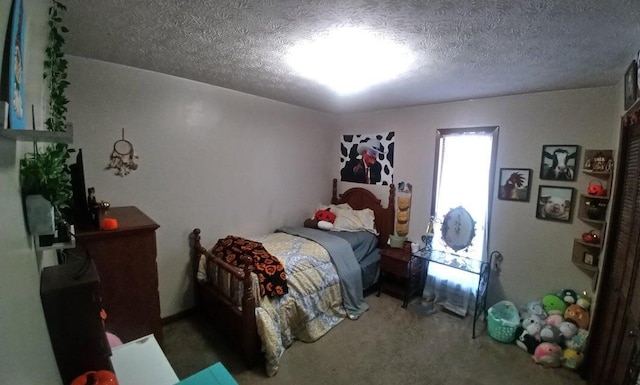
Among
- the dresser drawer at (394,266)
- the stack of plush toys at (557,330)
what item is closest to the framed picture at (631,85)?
the stack of plush toys at (557,330)

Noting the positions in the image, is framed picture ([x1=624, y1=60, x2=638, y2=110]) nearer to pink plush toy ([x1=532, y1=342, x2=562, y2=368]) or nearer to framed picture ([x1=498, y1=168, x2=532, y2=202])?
framed picture ([x1=498, y1=168, x2=532, y2=202])

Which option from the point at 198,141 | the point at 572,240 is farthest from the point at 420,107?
the point at 198,141

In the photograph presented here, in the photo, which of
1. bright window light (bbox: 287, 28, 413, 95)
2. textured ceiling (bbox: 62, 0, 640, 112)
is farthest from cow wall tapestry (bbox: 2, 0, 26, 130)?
bright window light (bbox: 287, 28, 413, 95)

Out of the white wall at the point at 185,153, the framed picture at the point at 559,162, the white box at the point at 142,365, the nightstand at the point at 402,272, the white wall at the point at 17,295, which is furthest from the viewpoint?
the nightstand at the point at 402,272

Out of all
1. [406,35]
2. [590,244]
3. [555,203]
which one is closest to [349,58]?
[406,35]

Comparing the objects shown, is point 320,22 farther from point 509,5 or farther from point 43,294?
point 43,294

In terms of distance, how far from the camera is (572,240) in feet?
7.90

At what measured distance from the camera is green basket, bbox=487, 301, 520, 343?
246 cm

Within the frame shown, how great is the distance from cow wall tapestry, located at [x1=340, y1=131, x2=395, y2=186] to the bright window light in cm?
128

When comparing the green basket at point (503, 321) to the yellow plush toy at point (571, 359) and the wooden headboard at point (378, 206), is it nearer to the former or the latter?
the yellow plush toy at point (571, 359)

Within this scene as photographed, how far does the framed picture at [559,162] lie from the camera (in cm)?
239

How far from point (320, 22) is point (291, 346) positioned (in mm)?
2427

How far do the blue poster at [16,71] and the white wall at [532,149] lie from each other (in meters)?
3.28

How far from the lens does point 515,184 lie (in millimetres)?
2668
